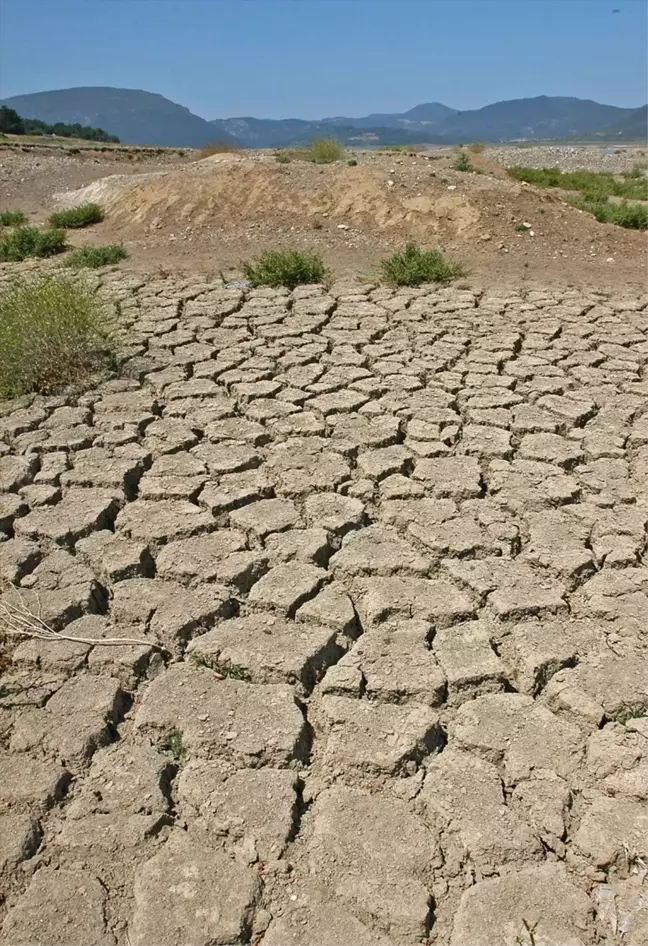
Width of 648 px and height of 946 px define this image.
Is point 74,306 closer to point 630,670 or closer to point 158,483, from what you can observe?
point 158,483

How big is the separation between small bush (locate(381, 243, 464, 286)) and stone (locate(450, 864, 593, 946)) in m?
5.20

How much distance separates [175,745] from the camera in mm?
2029

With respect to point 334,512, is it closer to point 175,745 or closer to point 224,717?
point 224,717

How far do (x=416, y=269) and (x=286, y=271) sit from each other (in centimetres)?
106

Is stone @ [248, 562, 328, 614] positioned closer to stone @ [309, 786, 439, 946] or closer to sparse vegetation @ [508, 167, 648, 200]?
stone @ [309, 786, 439, 946]

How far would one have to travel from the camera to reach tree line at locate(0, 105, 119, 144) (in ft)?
123

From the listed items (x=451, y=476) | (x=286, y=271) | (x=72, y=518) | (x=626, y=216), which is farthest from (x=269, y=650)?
(x=626, y=216)

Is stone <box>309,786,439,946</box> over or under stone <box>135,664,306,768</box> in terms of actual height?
under

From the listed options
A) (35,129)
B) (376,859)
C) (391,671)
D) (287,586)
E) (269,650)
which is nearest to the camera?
(376,859)

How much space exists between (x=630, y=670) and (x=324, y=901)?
3.61 feet

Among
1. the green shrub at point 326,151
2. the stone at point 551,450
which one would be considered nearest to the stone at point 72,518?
the stone at point 551,450

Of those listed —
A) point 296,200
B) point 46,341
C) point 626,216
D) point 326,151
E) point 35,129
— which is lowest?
point 46,341

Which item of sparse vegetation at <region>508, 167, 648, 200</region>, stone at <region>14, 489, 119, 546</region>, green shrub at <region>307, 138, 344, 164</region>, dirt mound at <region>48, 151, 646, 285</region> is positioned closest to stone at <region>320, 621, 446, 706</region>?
stone at <region>14, 489, 119, 546</region>

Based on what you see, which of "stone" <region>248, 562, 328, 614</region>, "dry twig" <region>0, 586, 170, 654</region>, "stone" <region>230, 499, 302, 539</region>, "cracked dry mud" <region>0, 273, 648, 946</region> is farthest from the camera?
"stone" <region>230, 499, 302, 539</region>
